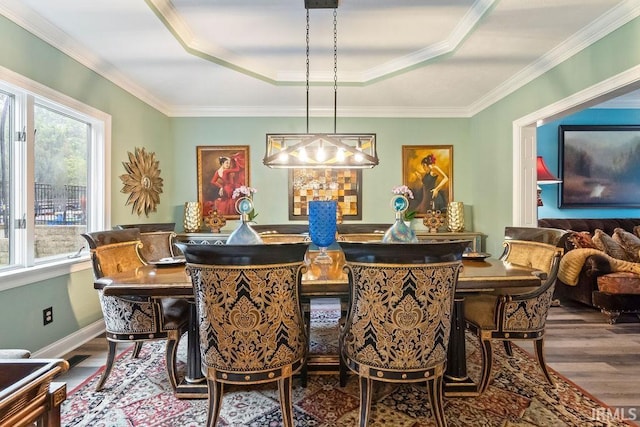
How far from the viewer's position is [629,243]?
3.77 meters

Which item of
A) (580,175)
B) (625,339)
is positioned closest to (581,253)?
(625,339)

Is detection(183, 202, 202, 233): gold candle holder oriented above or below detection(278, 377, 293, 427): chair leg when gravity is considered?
above

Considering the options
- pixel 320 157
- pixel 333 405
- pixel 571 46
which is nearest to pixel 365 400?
pixel 333 405

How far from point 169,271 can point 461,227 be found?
374 centimetres

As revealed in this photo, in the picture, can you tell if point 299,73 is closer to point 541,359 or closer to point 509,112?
point 509,112

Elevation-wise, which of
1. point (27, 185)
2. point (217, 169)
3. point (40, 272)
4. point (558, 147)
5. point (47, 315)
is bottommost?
point (47, 315)

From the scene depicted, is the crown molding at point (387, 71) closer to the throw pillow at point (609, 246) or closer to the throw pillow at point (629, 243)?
the throw pillow at point (609, 246)

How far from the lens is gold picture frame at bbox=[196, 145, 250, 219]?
460cm

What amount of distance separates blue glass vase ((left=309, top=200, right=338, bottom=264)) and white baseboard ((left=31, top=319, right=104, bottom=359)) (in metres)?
2.14

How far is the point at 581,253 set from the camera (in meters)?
3.52

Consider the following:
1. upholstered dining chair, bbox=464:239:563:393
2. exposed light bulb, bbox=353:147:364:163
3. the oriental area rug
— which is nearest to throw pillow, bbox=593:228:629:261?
the oriental area rug

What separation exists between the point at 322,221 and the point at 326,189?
2404 mm

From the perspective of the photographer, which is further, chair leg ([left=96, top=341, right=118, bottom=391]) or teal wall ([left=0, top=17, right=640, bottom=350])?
teal wall ([left=0, top=17, right=640, bottom=350])

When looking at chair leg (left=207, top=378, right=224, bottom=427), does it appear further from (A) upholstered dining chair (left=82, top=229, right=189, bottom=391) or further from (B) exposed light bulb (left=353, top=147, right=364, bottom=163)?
(B) exposed light bulb (left=353, top=147, right=364, bottom=163)
